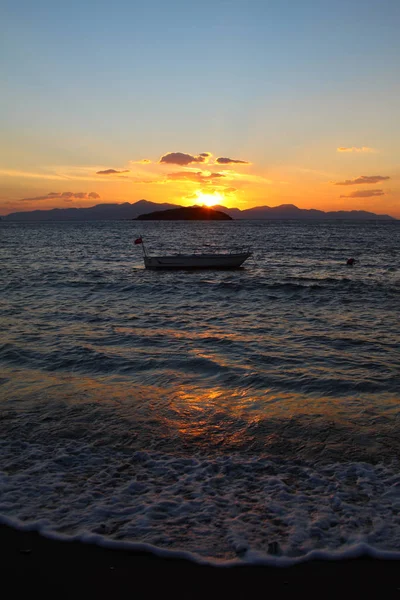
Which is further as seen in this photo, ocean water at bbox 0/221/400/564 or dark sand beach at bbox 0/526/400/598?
ocean water at bbox 0/221/400/564

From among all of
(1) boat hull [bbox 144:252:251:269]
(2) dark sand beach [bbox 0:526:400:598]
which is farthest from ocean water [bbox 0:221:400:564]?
(1) boat hull [bbox 144:252:251:269]

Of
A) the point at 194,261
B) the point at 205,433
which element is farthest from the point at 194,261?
the point at 205,433

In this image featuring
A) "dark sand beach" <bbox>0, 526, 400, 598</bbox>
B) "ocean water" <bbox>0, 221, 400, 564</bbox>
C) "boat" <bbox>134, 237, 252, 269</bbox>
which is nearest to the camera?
"dark sand beach" <bbox>0, 526, 400, 598</bbox>

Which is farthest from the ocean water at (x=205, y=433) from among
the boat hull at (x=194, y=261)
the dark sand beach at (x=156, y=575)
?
the boat hull at (x=194, y=261)

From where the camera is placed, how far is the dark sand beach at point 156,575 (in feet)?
13.9

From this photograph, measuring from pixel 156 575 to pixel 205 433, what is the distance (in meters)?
3.70

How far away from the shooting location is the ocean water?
5262mm

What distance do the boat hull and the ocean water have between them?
1872cm

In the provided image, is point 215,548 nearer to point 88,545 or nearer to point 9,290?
point 88,545

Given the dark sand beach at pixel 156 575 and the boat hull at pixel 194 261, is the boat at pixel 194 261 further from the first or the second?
the dark sand beach at pixel 156 575

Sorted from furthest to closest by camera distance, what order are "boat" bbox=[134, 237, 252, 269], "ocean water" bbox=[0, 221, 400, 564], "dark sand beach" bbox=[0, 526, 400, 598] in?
"boat" bbox=[134, 237, 252, 269] → "ocean water" bbox=[0, 221, 400, 564] → "dark sand beach" bbox=[0, 526, 400, 598]

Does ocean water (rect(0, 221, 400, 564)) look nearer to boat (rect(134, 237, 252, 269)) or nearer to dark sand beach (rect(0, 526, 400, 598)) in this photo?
dark sand beach (rect(0, 526, 400, 598))

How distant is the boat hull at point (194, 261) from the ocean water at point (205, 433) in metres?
18.7

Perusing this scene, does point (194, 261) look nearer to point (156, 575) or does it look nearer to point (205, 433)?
point (205, 433)
